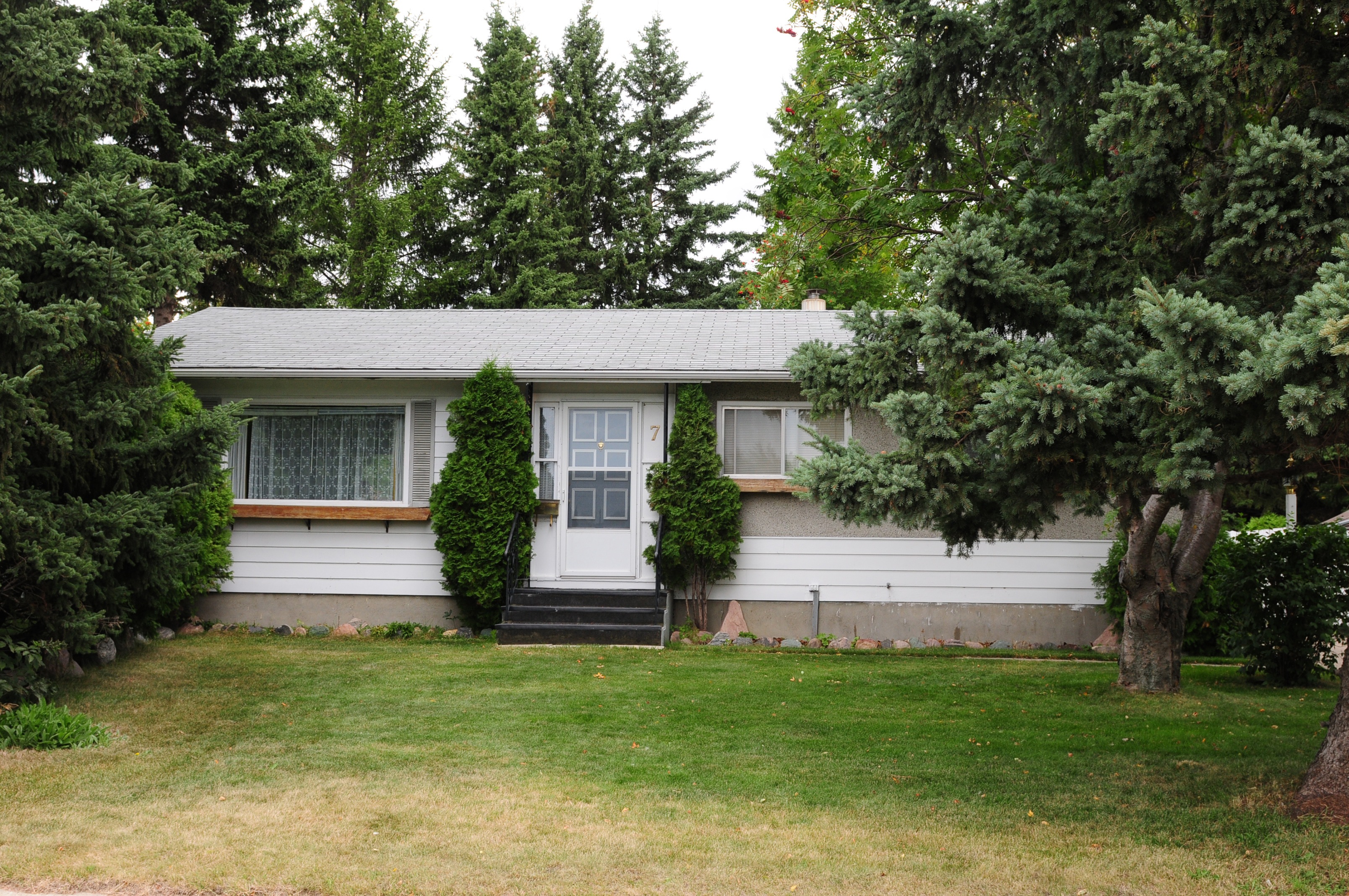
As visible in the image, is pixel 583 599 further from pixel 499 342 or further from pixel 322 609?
pixel 499 342

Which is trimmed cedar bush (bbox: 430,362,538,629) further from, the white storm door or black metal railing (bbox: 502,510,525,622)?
the white storm door

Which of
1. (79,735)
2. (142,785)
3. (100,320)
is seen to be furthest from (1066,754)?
(100,320)

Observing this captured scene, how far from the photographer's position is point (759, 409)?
12.1 metres

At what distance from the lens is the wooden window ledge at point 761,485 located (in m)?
11.8

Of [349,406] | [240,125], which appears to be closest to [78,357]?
[349,406]

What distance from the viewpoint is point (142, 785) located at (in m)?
5.74

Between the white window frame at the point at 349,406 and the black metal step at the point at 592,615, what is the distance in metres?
1.94

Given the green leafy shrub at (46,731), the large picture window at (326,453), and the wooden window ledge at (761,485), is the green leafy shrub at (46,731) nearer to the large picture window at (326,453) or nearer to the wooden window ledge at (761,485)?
the large picture window at (326,453)

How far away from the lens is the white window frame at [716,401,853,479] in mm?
12000

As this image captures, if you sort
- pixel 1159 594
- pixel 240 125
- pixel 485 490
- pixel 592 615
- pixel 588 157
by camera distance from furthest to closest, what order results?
pixel 588 157, pixel 240 125, pixel 485 490, pixel 592 615, pixel 1159 594

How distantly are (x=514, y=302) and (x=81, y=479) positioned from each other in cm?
1717

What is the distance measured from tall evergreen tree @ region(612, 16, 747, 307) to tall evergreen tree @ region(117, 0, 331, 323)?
31.6 ft

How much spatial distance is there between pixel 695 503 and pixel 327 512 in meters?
4.19

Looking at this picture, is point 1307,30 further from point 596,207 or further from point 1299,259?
point 596,207
